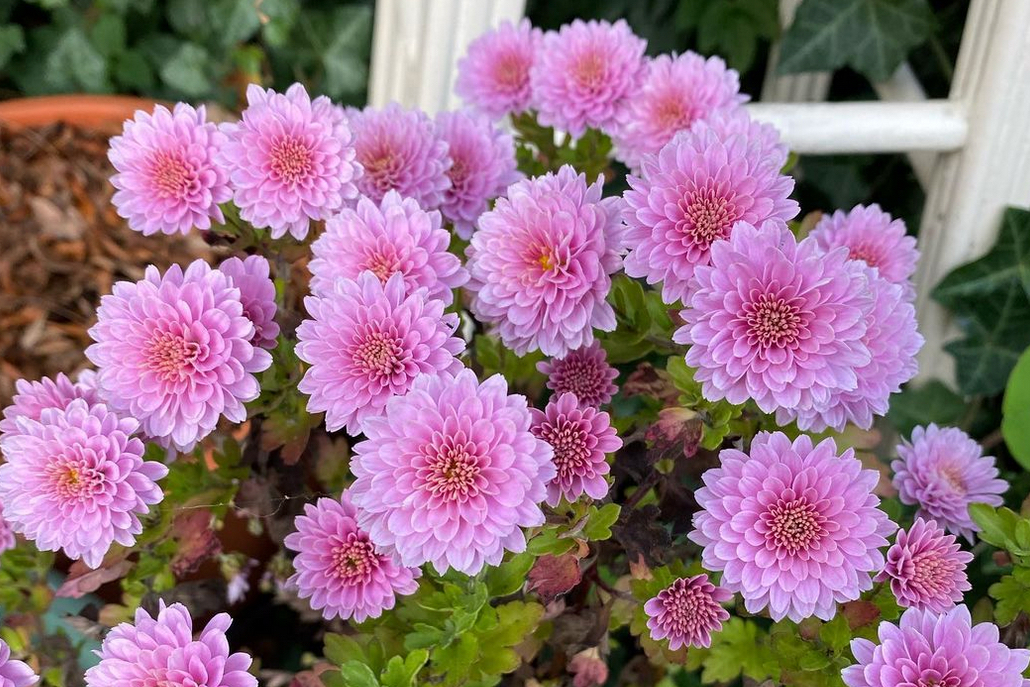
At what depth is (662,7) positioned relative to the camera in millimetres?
1212

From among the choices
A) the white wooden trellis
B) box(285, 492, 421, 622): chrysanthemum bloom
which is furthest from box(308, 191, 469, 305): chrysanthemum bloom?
the white wooden trellis

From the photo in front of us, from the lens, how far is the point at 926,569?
543 millimetres

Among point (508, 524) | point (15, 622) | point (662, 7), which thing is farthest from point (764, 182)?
point (662, 7)

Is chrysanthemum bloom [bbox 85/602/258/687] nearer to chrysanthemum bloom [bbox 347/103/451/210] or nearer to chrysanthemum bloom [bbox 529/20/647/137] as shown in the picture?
chrysanthemum bloom [bbox 347/103/451/210]

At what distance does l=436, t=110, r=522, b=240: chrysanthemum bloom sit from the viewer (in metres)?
0.69

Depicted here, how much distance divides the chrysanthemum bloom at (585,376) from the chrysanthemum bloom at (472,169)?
0.14 meters

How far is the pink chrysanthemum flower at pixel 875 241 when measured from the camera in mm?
684

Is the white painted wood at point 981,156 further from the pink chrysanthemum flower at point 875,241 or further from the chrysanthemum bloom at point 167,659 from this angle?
the chrysanthemum bloom at point 167,659

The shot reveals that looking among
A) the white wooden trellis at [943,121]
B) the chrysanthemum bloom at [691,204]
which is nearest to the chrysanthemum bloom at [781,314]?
the chrysanthemum bloom at [691,204]

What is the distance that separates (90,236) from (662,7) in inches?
32.5

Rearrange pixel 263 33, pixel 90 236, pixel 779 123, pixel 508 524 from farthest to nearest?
pixel 263 33 → pixel 90 236 → pixel 779 123 → pixel 508 524

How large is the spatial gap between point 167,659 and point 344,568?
12cm

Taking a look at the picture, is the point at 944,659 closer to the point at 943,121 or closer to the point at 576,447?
the point at 576,447

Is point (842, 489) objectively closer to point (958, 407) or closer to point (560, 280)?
point (560, 280)
